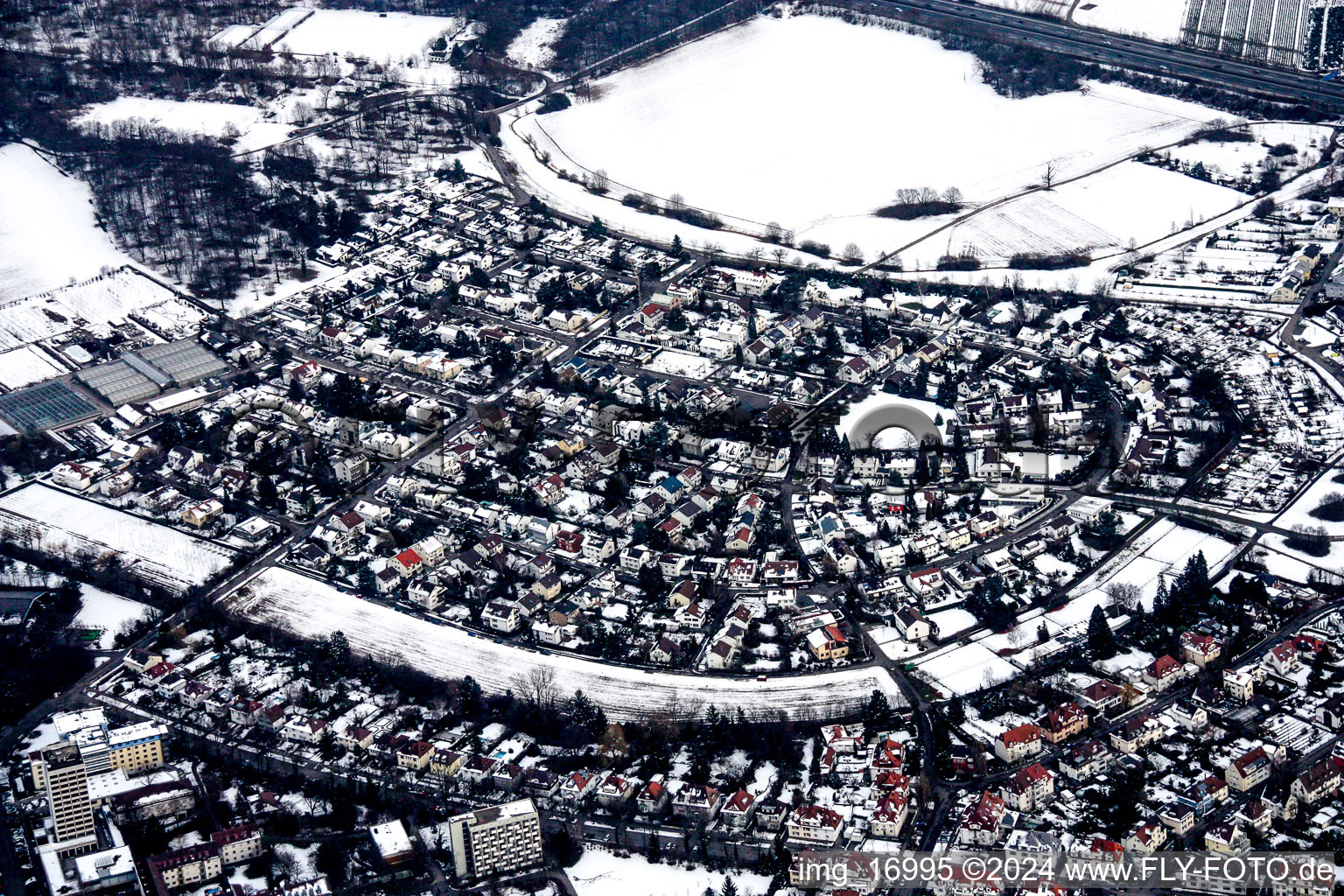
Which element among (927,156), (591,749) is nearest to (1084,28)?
(927,156)

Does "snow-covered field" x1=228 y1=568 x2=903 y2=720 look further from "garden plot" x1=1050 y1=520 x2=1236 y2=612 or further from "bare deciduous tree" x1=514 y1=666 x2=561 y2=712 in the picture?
"garden plot" x1=1050 y1=520 x2=1236 y2=612

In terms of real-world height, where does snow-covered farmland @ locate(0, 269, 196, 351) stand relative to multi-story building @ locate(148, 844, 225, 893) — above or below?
above

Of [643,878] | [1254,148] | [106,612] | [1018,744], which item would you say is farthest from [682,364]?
[1254,148]

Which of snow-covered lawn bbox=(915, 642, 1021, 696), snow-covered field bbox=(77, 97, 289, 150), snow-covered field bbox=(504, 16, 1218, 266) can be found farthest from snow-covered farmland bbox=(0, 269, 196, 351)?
snow-covered lawn bbox=(915, 642, 1021, 696)

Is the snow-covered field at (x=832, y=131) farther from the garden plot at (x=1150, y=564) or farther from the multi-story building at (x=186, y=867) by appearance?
the multi-story building at (x=186, y=867)

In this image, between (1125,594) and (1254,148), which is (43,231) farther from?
(1254,148)

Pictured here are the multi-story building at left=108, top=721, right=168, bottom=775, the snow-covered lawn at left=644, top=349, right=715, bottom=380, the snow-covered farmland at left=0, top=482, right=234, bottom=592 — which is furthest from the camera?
the snow-covered lawn at left=644, top=349, right=715, bottom=380

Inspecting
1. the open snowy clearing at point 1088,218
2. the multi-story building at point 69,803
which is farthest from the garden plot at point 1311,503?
the multi-story building at point 69,803
